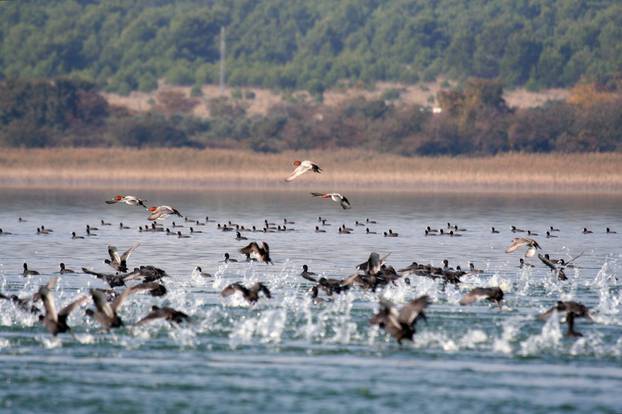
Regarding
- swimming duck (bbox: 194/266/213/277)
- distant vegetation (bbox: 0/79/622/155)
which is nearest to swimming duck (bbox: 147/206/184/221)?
swimming duck (bbox: 194/266/213/277)

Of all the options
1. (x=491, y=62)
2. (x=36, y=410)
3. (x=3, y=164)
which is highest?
(x=491, y=62)

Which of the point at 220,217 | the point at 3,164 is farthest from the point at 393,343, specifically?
the point at 3,164

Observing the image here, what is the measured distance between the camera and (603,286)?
2633 cm

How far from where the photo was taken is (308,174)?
236ft

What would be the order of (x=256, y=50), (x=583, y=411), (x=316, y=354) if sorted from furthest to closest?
(x=256, y=50), (x=316, y=354), (x=583, y=411)

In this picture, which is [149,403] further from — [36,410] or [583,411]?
[583,411]

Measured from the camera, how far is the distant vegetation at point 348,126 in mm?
85438

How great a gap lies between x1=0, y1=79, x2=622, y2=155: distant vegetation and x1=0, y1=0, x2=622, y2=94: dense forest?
19.6 meters

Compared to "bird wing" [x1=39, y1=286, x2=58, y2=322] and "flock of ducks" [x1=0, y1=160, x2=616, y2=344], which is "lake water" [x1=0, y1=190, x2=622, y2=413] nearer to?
"flock of ducks" [x1=0, y1=160, x2=616, y2=344]

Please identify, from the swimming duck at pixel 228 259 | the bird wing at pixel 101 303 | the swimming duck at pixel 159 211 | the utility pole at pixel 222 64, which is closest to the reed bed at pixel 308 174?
the swimming duck at pixel 228 259

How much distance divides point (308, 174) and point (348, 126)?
19.5 metres

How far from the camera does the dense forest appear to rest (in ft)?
396

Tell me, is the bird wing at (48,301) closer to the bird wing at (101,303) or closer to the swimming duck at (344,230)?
the bird wing at (101,303)

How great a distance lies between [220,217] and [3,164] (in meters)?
29.8
